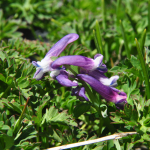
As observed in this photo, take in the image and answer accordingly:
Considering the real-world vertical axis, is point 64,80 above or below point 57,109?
above

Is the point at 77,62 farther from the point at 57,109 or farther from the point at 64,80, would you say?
the point at 57,109

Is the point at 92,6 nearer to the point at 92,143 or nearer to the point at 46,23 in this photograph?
the point at 46,23

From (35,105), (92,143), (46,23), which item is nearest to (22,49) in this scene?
(35,105)

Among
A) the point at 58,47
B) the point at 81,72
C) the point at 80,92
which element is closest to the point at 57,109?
the point at 80,92

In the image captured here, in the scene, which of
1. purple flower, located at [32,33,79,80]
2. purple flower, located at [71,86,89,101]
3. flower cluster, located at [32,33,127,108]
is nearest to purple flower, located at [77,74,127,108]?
flower cluster, located at [32,33,127,108]

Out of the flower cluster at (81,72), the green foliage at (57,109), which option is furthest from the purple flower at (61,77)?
the green foliage at (57,109)

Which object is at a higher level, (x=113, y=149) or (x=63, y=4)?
(x=63, y=4)

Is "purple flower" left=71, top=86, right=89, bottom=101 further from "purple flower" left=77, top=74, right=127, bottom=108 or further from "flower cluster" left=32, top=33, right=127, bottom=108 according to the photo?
"purple flower" left=77, top=74, right=127, bottom=108
